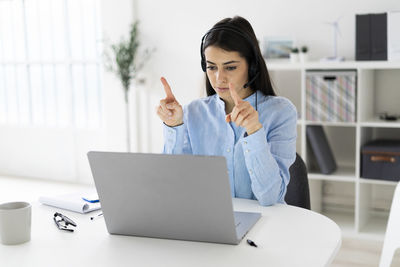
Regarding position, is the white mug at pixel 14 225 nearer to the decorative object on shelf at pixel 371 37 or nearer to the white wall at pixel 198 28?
the decorative object on shelf at pixel 371 37

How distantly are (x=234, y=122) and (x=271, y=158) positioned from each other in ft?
0.56

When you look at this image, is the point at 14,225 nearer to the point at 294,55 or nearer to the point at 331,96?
the point at 331,96

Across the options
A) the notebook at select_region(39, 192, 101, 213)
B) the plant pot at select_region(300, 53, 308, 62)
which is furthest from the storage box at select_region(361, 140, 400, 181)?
the notebook at select_region(39, 192, 101, 213)

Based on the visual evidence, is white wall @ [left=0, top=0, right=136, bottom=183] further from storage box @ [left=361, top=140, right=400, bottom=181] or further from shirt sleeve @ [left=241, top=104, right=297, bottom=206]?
shirt sleeve @ [left=241, top=104, right=297, bottom=206]

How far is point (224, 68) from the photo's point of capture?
1.78 meters

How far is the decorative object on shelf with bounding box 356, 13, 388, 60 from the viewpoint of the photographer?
3.16 metres

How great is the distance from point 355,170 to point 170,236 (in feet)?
7.95

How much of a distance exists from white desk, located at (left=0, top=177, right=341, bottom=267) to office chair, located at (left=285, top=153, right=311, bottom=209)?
308 mm

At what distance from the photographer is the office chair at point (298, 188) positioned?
5.94 ft

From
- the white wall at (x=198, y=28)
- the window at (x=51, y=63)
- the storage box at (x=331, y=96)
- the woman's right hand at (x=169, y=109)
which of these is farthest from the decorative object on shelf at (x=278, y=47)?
the woman's right hand at (x=169, y=109)

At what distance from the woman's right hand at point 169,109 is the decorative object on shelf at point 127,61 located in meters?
2.47

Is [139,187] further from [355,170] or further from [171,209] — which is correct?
[355,170]

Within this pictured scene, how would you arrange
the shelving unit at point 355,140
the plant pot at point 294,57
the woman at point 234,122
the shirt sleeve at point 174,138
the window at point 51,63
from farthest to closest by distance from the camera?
the window at point 51,63 < the plant pot at point 294,57 < the shelving unit at point 355,140 < the shirt sleeve at point 174,138 < the woman at point 234,122

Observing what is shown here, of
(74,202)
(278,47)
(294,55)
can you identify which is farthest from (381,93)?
(74,202)
